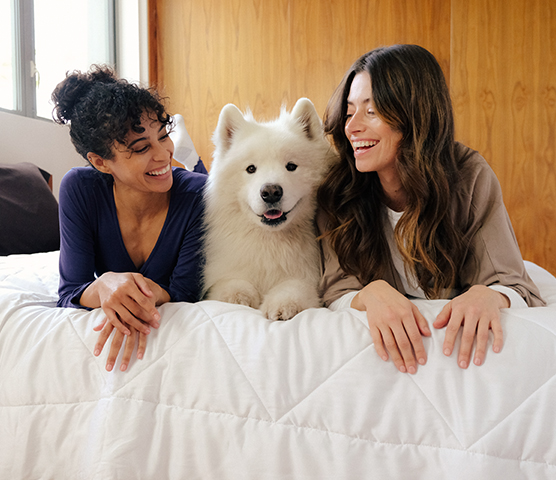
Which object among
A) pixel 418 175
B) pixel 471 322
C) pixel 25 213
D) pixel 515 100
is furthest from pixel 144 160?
pixel 515 100

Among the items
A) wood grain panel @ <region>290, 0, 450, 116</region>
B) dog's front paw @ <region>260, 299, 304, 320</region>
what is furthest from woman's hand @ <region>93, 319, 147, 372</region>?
wood grain panel @ <region>290, 0, 450, 116</region>

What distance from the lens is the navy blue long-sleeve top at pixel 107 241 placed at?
132cm

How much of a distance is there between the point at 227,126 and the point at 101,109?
0.44 meters

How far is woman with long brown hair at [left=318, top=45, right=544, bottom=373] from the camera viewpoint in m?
1.22

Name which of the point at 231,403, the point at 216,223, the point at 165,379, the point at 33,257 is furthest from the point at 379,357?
the point at 33,257

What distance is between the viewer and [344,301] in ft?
3.96

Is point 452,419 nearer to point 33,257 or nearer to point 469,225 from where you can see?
point 469,225

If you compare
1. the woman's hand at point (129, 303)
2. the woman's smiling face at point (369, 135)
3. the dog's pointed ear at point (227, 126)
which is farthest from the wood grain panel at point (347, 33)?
the woman's hand at point (129, 303)

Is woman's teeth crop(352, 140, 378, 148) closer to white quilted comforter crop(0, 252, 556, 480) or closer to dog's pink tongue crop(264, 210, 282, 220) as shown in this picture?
dog's pink tongue crop(264, 210, 282, 220)

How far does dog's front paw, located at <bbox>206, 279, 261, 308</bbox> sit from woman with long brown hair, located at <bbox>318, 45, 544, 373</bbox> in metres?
0.23

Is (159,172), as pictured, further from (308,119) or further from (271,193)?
(308,119)

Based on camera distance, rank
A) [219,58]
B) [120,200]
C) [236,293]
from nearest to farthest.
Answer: [236,293], [120,200], [219,58]

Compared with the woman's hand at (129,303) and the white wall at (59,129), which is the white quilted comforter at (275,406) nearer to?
the woman's hand at (129,303)

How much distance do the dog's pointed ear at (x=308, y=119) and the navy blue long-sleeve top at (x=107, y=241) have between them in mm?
477
